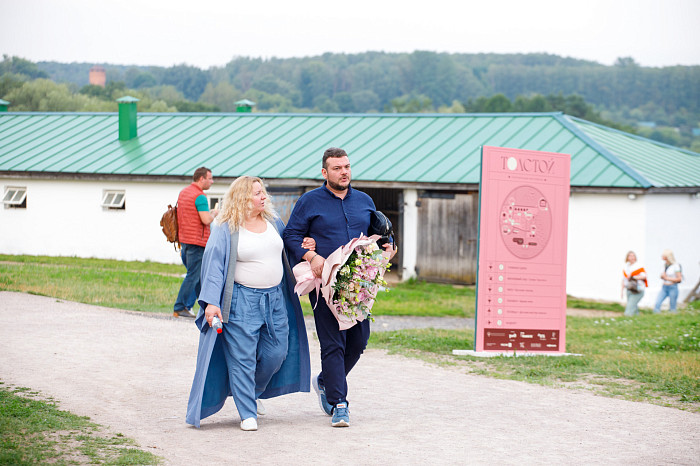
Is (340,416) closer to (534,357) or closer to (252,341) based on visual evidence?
(252,341)

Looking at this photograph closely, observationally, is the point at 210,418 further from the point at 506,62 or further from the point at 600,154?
the point at 506,62

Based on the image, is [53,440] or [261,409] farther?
[261,409]

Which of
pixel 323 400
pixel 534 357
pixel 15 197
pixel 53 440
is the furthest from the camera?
pixel 15 197

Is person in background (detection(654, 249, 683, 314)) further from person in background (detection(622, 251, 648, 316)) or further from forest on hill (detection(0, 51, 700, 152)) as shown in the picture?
forest on hill (detection(0, 51, 700, 152))

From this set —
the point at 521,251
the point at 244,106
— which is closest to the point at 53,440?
the point at 521,251

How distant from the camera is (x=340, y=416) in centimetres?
628

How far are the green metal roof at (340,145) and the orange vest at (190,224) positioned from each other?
32.3ft

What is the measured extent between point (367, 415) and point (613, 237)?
1346 centimetres

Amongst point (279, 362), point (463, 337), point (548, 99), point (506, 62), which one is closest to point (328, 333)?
point (279, 362)

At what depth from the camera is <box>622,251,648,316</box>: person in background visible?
1595cm

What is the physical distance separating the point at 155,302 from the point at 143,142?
12.5m

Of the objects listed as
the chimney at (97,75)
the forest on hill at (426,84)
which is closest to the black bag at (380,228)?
the forest on hill at (426,84)

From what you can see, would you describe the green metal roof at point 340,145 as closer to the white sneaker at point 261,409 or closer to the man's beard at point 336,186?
the man's beard at point 336,186

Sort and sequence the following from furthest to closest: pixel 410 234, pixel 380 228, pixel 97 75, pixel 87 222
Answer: pixel 97 75 < pixel 87 222 < pixel 410 234 < pixel 380 228
